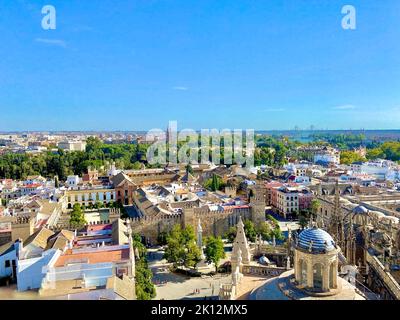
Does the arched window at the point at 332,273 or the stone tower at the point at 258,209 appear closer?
the arched window at the point at 332,273

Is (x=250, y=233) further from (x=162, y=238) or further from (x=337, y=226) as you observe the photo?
(x=337, y=226)

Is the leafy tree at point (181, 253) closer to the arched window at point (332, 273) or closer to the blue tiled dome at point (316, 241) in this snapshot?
the blue tiled dome at point (316, 241)

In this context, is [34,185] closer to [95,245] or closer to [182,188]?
[182,188]

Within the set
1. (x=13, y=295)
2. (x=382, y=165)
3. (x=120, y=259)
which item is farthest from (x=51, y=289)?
(x=382, y=165)

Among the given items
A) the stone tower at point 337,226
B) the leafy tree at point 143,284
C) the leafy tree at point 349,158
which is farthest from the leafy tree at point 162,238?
the leafy tree at point 349,158

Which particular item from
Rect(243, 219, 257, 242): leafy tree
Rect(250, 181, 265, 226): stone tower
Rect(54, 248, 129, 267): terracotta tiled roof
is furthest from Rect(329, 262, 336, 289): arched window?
Rect(250, 181, 265, 226): stone tower

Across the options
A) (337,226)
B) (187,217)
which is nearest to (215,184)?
(187,217)
